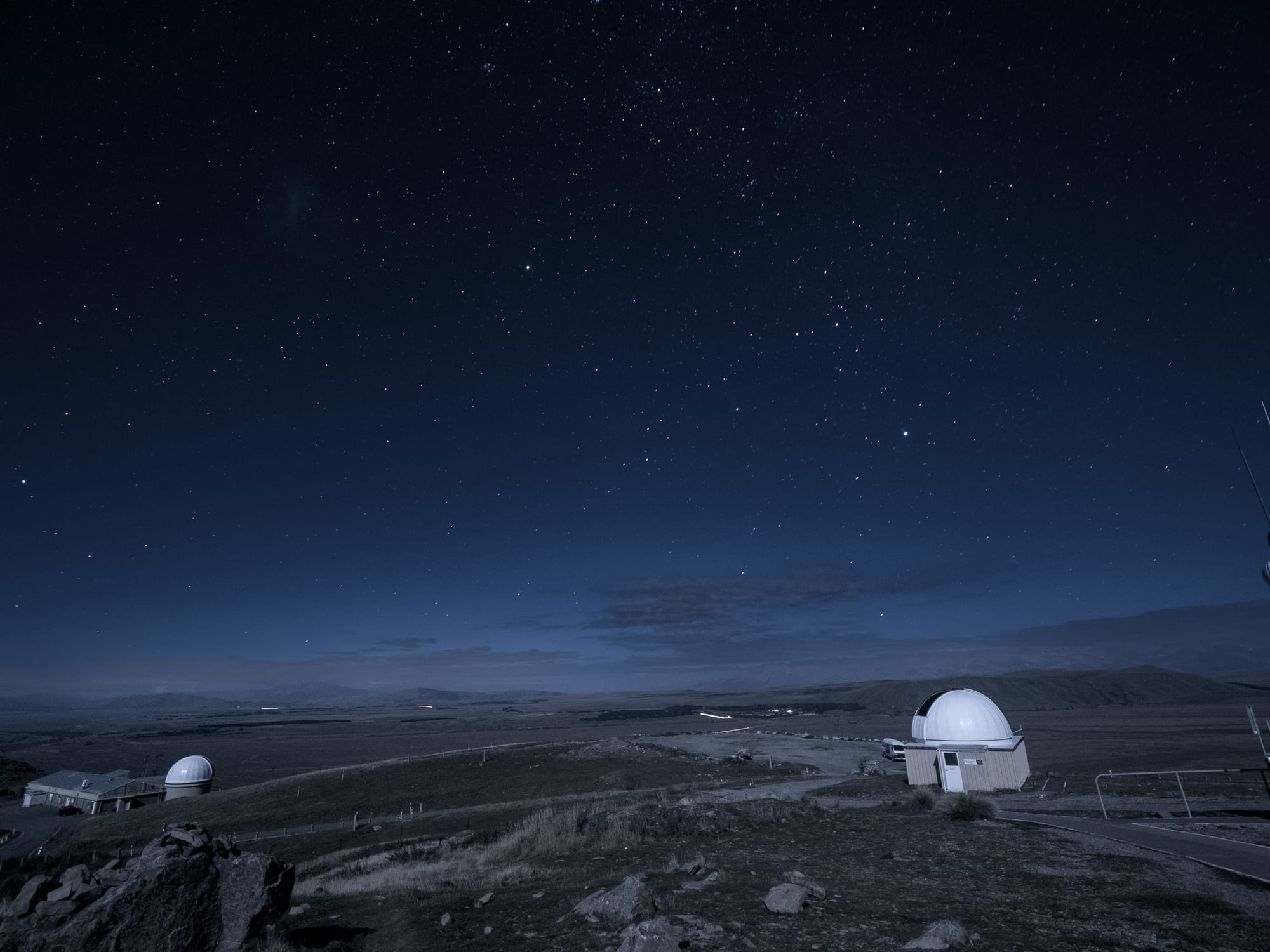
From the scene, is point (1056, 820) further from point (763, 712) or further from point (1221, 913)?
point (763, 712)

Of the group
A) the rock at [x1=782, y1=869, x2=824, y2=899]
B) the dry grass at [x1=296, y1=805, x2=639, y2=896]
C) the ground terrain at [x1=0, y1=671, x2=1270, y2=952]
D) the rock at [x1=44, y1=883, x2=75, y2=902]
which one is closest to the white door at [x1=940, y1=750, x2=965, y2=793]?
the ground terrain at [x1=0, y1=671, x2=1270, y2=952]

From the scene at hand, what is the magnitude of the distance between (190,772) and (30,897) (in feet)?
155

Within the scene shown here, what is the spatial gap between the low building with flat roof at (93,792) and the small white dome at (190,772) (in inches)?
66.9

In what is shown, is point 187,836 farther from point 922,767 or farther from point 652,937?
point 922,767

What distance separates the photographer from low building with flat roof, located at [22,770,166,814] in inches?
1763

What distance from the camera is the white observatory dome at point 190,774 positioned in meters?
47.0

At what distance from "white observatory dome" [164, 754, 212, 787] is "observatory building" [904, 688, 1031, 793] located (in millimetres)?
49199

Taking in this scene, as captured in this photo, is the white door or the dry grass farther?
the white door

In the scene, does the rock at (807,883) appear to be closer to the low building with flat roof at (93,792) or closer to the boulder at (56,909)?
the boulder at (56,909)

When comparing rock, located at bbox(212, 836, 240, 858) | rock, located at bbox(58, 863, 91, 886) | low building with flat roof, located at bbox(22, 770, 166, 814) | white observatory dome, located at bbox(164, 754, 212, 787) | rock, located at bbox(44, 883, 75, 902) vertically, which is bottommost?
low building with flat roof, located at bbox(22, 770, 166, 814)

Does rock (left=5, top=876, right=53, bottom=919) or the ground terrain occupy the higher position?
rock (left=5, top=876, right=53, bottom=919)

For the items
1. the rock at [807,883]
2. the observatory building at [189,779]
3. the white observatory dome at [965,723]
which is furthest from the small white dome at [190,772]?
the rock at [807,883]

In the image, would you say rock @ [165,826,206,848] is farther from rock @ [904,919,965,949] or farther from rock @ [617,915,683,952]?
rock @ [904,919,965,949]

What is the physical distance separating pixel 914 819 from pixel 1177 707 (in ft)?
436
